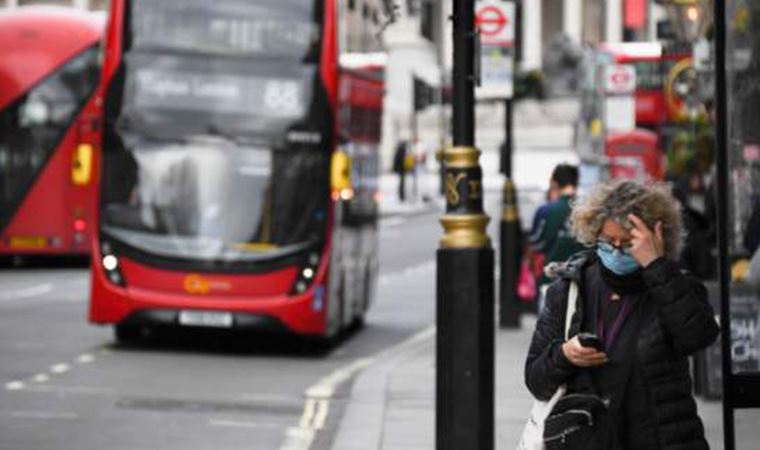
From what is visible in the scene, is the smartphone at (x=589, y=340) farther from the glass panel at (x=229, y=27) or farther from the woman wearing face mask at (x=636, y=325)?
the glass panel at (x=229, y=27)

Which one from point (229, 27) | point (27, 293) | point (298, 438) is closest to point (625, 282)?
point (298, 438)

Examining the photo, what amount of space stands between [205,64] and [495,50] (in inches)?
128

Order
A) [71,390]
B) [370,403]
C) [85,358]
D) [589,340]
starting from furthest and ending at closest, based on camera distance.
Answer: [85,358], [71,390], [370,403], [589,340]

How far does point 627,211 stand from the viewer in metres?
6.68

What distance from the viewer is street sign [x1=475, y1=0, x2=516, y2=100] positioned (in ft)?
69.9

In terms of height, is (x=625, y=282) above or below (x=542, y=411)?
above

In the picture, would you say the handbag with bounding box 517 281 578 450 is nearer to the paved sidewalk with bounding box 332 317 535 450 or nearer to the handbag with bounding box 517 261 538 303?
the paved sidewalk with bounding box 332 317 535 450

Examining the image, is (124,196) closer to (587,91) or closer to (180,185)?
(180,185)

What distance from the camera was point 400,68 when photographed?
101 meters

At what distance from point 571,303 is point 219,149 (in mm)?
13205

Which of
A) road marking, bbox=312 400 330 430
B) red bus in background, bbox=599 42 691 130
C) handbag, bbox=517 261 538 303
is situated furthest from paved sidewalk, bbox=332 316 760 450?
red bus in background, bbox=599 42 691 130

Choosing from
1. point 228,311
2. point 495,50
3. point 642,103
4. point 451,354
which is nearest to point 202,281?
point 228,311

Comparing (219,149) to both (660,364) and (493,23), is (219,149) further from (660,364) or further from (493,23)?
(660,364)

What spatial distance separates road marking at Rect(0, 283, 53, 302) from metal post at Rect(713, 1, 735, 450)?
730 inches
